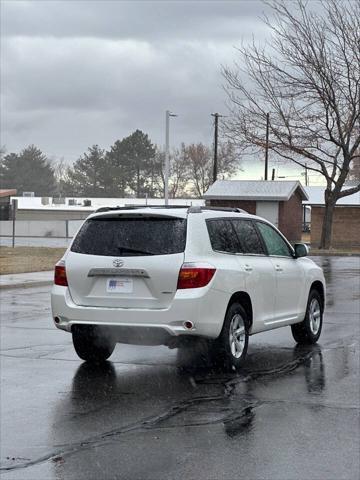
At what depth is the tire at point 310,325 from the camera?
1140 centimetres

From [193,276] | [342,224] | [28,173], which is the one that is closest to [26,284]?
[193,276]

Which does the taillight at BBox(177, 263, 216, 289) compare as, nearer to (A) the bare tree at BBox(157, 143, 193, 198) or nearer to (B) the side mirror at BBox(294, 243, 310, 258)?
(B) the side mirror at BBox(294, 243, 310, 258)

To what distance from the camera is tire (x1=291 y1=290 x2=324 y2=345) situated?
37.4 ft

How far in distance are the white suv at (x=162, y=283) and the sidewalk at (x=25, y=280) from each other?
11412 millimetres

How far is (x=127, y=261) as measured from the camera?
30.1 feet

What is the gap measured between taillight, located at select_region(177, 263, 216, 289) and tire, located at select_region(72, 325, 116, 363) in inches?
43.1

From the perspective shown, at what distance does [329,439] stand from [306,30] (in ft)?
125

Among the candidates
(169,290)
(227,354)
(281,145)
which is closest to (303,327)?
(227,354)

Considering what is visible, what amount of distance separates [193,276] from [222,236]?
0.98 m

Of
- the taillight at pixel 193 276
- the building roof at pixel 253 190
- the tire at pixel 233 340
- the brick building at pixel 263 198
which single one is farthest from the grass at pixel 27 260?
the brick building at pixel 263 198

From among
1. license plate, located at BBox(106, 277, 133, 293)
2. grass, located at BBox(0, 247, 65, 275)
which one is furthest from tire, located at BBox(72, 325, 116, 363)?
grass, located at BBox(0, 247, 65, 275)

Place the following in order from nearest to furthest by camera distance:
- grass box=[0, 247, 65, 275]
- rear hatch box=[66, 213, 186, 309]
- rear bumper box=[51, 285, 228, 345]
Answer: rear bumper box=[51, 285, 228, 345], rear hatch box=[66, 213, 186, 309], grass box=[0, 247, 65, 275]

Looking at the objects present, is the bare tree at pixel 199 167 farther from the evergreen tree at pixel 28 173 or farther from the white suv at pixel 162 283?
the white suv at pixel 162 283

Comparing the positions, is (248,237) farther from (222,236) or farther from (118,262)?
(118,262)
